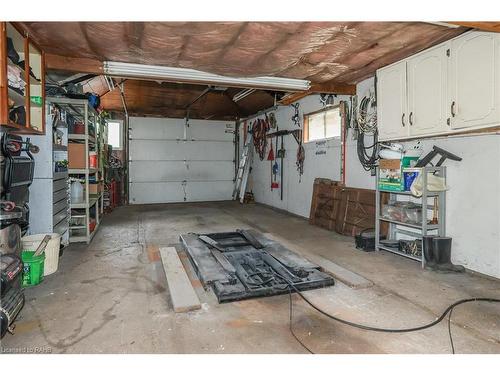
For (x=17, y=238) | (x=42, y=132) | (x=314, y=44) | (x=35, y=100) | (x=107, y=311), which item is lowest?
(x=107, y=311)

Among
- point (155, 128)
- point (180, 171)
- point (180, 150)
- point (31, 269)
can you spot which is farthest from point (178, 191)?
point (31, 269)

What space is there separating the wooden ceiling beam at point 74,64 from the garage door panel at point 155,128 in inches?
213

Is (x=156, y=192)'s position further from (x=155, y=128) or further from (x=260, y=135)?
(x=260, y=135)

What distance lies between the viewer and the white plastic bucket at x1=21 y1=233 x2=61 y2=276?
2967 mm

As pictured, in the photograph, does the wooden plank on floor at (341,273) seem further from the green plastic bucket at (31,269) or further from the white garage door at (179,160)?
the white garage door at (179,160)

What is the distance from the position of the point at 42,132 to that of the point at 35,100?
319mm

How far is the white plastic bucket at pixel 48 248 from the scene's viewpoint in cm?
297

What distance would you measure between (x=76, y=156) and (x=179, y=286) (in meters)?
2.58

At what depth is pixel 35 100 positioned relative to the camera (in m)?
3.10

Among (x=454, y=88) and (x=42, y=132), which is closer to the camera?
(x=454, y=88)

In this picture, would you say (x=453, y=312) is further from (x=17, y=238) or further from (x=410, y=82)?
(x=17, y=238)

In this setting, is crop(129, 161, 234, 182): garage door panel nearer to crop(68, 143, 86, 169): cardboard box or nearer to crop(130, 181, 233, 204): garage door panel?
crop(130, 181, 233, 204): garage door panel

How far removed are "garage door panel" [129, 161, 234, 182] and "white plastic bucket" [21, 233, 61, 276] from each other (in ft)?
19.1
